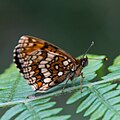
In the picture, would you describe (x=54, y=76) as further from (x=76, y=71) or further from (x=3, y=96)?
(x=3, y=96)

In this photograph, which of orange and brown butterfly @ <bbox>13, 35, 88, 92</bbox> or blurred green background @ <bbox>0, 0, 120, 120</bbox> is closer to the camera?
orange and brown butterfly @ <bbox>13, 35, 88, 92</bbox>

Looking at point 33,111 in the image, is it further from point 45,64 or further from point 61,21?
point 61,21

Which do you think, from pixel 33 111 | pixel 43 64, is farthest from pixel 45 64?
pixel 33 111

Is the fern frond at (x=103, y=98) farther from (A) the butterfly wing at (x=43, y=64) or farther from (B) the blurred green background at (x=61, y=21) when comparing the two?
(B) the blurred green background at (x=61, y=21)

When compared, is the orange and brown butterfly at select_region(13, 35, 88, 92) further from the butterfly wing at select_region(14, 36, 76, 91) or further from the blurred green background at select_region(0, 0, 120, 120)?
the blurred green background at select_region(0, 0, 120, 120)

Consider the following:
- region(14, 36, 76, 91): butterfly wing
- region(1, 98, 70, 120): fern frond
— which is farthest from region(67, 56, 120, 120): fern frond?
region(14, 36, 76, 91): butterfly wing

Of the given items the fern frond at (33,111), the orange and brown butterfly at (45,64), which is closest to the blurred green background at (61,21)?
Answer: the orange and brown butterfly at (45,64)
